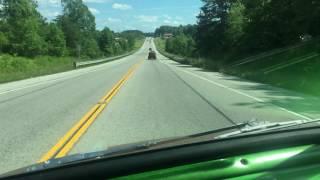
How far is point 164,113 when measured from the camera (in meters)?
15.8

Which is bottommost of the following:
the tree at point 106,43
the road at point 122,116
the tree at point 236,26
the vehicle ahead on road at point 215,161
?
the tree at point 106,43

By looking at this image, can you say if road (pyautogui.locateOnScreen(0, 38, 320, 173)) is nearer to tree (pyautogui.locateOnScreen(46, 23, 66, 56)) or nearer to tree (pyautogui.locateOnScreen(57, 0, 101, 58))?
tree (pyautogui.locateOnScreen(46, 23, 66, 56))

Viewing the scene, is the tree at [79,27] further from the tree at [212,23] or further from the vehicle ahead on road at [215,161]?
the vehicle ahead on road at [215,161]

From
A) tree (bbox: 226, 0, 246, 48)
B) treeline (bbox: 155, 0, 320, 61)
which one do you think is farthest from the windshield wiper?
tree (bbox: 226, 0, 246, 48)

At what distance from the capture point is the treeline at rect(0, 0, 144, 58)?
3917 inches

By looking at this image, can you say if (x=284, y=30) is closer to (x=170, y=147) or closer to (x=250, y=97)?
(x=250, y=97)

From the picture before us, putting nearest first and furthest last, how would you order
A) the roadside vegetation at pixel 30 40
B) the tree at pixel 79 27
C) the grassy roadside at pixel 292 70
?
the grassy roadside at pixel 292 70, the roadside vegetation at pixel 30 40, the tree at pixel 79 27

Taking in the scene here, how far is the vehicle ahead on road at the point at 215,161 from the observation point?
306cm

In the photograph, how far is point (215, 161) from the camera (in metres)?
3.19

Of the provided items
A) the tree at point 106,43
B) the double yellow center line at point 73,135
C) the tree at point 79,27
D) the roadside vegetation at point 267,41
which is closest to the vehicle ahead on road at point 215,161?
the double yellow center line at point 73,135

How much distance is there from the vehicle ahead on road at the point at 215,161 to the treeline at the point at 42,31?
9408 centimetres

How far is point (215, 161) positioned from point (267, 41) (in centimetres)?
5981

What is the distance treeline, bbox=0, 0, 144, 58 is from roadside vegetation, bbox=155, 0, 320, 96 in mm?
25059

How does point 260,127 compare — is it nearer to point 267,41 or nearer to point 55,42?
point 267,41
